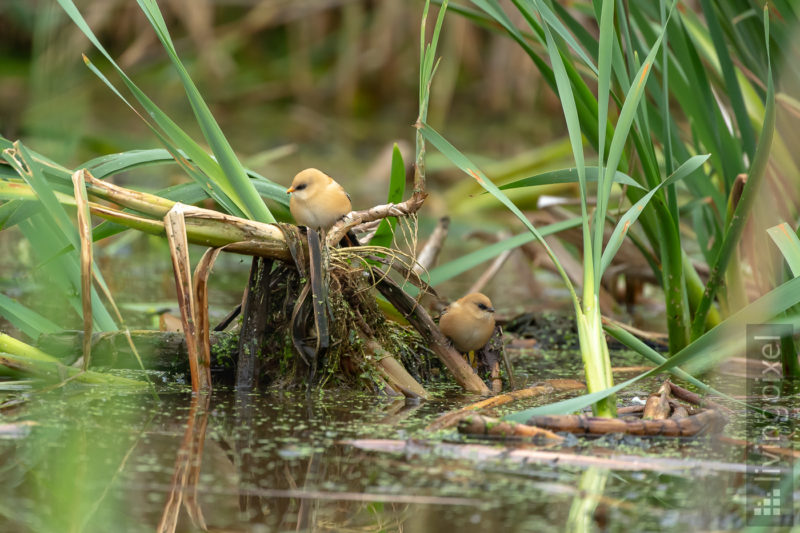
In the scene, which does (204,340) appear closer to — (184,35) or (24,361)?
(24,361)

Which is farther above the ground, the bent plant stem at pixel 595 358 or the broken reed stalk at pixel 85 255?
the broken reed stalk at pixel 85 255

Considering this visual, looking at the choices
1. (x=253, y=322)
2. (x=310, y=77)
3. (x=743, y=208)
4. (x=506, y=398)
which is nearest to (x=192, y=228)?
(x=253, y=322)

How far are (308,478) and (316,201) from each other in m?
1.57

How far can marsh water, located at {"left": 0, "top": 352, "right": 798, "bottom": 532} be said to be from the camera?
2.25 metres

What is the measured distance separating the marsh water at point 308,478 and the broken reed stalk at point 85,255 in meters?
0.24

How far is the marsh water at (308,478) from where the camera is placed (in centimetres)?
225

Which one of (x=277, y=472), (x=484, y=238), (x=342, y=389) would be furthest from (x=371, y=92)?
(x=277, y=472)

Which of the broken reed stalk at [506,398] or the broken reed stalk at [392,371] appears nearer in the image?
the broken reed stalk at [506,398]

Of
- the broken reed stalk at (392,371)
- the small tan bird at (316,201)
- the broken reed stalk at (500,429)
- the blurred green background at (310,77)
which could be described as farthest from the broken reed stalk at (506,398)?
the blurred green background at (310,77)

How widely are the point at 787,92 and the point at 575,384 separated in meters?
1.61

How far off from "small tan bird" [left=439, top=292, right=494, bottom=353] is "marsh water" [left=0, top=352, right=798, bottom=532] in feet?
1.94

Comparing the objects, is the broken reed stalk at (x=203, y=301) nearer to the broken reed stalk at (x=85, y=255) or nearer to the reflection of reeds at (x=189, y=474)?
the reflection of reeds at (x=189, y=474)

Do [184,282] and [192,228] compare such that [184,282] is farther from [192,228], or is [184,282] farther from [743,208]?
[743,208]

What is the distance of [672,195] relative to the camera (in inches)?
148
